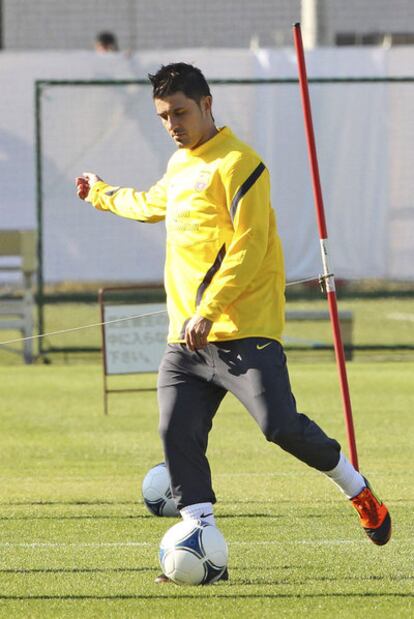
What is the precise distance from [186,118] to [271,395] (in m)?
1.25

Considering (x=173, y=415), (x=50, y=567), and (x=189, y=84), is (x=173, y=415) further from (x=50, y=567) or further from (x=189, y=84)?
(x=189, y=84)

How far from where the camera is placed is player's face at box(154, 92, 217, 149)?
273 inches

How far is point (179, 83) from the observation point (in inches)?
272

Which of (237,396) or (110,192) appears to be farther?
(110,192)

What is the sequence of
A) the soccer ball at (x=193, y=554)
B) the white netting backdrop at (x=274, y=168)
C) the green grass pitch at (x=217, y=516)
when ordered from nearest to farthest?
the green grass pitch at (x=217, y=516) < the soccer ball at (x=193, y=554) < the white netting backdrop at (x=274, y=168)

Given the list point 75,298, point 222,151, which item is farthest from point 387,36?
point 222,151

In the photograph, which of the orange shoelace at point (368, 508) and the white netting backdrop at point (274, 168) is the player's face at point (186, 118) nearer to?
the orange shoelace at point (368, 508)

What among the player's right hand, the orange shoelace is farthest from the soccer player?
the player's right hand

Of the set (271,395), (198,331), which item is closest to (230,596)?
(271,395)

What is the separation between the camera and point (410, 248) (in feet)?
76.4

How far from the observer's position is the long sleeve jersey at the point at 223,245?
6.83 m

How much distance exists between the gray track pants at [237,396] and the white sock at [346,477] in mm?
98

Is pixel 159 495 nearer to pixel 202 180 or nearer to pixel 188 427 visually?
pixel 188 427

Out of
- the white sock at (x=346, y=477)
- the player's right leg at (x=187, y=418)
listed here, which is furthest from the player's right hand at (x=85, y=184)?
the white sock at (x=346, y=477)
